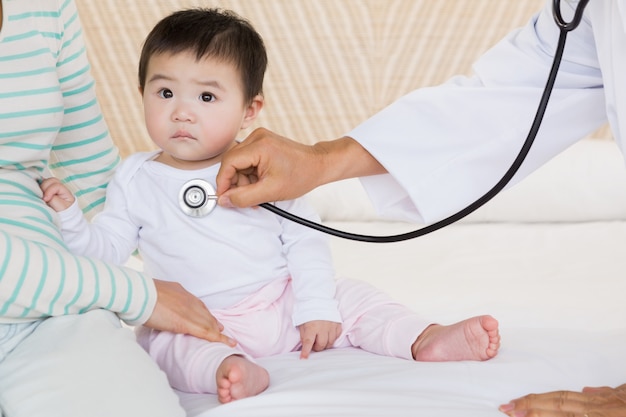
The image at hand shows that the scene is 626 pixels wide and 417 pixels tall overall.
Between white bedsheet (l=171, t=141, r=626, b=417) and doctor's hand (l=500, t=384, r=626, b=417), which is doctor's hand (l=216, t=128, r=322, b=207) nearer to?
white bedsheet (l=171, t=141, r=626, b=417)

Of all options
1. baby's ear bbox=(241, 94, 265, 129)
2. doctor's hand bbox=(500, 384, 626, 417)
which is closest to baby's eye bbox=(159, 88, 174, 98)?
baby's ear bbox=(241, 94, 265, 129)

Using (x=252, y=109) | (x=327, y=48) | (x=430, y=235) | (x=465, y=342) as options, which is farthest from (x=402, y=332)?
(x=327, y=48)

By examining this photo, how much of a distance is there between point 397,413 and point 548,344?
1.29ft

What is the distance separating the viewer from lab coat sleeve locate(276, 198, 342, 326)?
1.39m

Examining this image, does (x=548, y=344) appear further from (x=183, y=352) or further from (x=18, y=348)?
(x=18, y=348)

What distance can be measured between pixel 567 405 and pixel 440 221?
0.33 metres

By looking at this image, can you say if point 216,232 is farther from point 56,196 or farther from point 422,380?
point 422,380

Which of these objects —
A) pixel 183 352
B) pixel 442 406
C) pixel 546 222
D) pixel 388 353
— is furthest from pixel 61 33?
pixel 546 222

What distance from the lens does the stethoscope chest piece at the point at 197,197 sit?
138 cm

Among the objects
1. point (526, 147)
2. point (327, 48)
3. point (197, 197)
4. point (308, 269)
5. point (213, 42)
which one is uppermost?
point (327, 48)

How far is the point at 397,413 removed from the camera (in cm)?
105

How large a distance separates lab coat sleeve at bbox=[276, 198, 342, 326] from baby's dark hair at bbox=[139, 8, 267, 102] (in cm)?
22

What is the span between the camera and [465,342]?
4.20ft

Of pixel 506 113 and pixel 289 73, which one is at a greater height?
pixel 289 73
